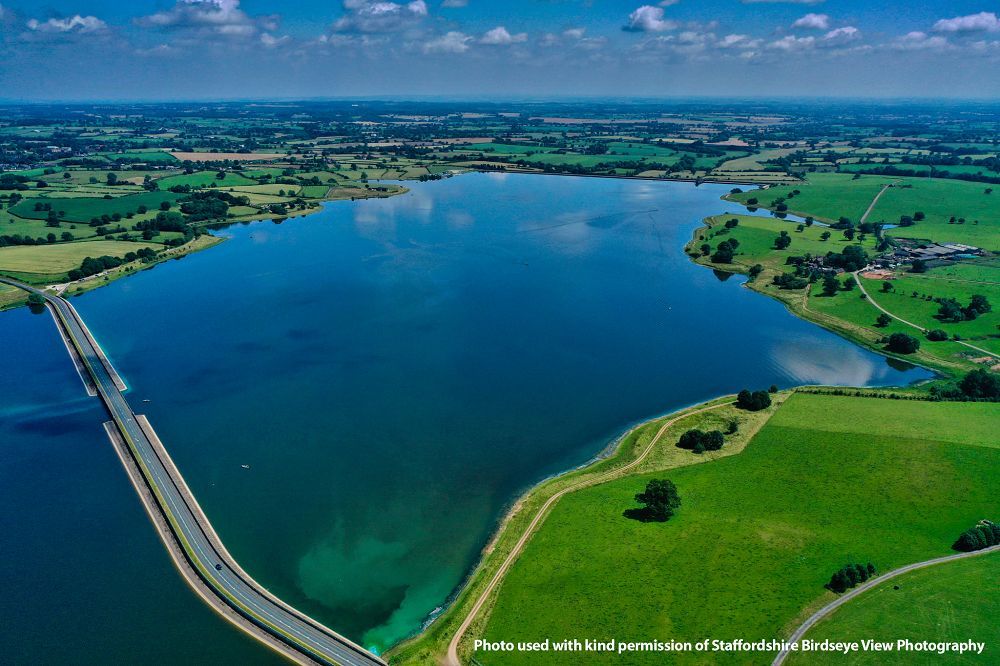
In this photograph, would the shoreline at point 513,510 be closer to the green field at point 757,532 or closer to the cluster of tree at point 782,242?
the green field at point 757,532

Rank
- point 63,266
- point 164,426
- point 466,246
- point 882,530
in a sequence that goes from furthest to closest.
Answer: point 466,246
point 63,266
point 164,426
point 882,530

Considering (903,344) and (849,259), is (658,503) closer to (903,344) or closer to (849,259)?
(903,344)

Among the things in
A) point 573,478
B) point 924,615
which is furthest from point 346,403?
point 924,615

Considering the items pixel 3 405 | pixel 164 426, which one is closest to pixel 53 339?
pixel 3 405

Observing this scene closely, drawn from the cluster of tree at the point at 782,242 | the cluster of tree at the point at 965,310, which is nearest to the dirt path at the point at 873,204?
the cluster of tree at the point at 782,242

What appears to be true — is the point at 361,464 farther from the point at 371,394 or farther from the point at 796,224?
the point at 796,224

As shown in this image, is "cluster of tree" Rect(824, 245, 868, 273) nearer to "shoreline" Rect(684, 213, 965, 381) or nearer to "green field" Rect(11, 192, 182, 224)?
"shoreline" Rect(684, 213, 965, 381)
